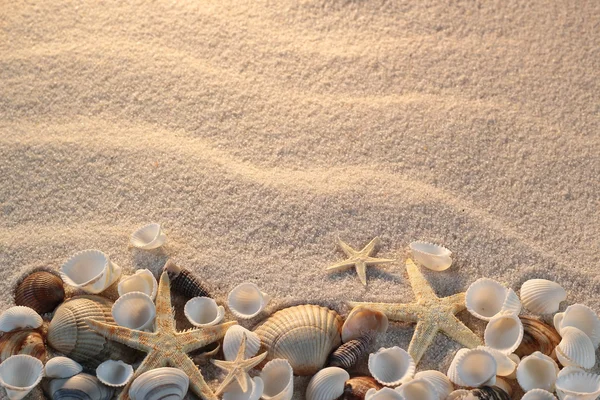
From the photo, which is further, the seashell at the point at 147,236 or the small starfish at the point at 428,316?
the seashell at the point at 147,236

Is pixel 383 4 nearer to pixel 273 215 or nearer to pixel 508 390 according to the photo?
pixel 273 215

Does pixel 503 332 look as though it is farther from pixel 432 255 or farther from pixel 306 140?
pixel 306 140

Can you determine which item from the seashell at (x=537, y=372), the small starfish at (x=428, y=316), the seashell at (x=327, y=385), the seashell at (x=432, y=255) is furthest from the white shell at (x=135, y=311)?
the seashell at (x=537, y=372)

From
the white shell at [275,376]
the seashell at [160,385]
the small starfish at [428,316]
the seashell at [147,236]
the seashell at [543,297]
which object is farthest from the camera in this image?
the seashell at [147,236]

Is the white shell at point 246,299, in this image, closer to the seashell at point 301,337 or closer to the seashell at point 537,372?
the seashell at point 301,337

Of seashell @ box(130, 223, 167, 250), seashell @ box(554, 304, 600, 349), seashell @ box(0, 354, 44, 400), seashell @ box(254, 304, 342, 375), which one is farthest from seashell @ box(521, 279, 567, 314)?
seashell @ box(0, 354, 44, 400)
